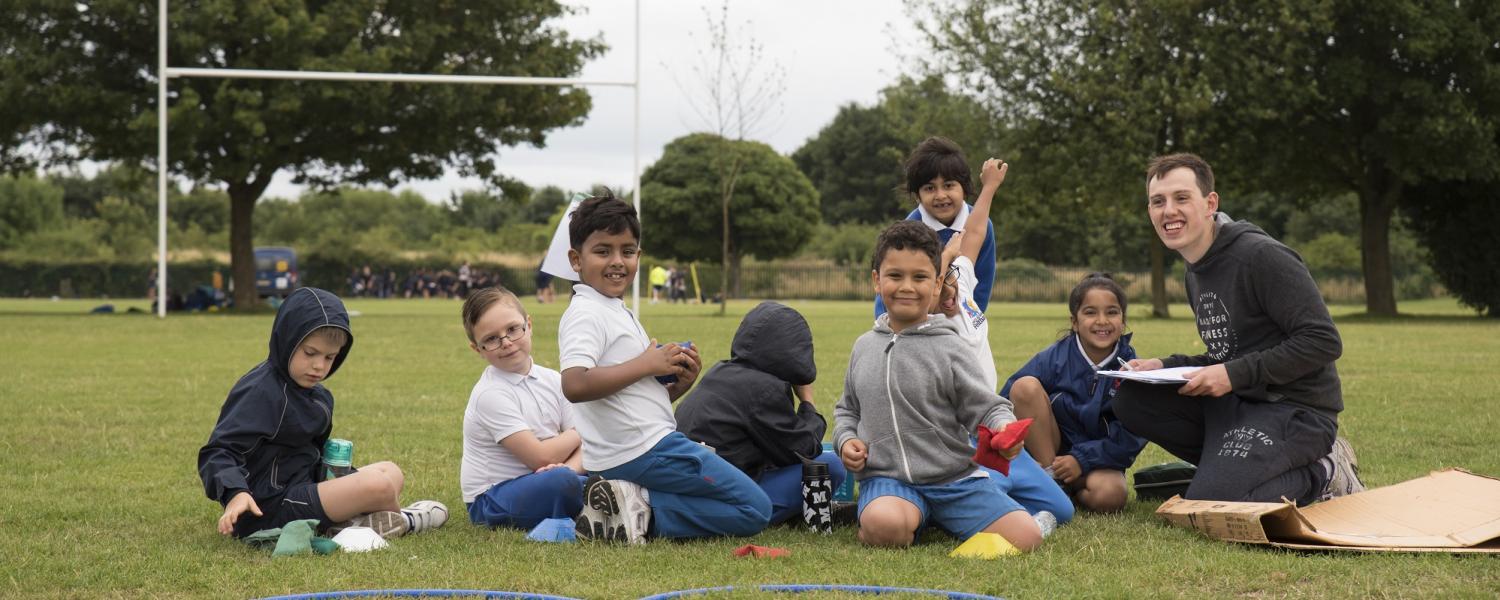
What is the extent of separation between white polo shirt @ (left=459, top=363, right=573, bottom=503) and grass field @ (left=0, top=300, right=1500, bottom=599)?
0.24 m

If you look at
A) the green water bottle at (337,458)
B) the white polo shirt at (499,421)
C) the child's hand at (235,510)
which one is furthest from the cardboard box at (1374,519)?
the child's hand at (235,510)

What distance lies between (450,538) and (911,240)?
1.96 m

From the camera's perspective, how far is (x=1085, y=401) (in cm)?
582

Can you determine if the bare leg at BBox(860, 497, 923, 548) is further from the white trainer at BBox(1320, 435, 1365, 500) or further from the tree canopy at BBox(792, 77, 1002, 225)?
the tree canopy at BBox(792, 77, 1002, 225)

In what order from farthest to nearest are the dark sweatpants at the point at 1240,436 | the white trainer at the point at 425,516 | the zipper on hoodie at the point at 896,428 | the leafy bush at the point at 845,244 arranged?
1. the leafy bush at the point at 845,244
2. the white trainer at the point at 425,516
3. the dark sweatpants at the point at 1240,436
4. the zipper on hoodie at the point at 896,428

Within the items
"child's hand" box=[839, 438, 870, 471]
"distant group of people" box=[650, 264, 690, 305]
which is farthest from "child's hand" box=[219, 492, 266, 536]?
"distant group of people" box=[650, 264, 690, 305]

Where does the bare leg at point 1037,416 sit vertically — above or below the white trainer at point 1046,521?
above

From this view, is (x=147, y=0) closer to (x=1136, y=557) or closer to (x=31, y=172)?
(x=31, y=172)

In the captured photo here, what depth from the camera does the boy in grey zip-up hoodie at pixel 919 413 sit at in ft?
15.7

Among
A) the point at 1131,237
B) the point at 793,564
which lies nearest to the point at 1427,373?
the point at 793,564

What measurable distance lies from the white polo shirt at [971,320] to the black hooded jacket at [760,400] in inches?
23.9

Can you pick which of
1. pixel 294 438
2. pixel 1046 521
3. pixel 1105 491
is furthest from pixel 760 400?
pixel 294 438

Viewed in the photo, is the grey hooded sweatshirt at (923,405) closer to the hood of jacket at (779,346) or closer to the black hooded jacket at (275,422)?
the hood of jacket at (779,346)

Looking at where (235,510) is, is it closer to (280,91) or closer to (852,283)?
(280,91)
